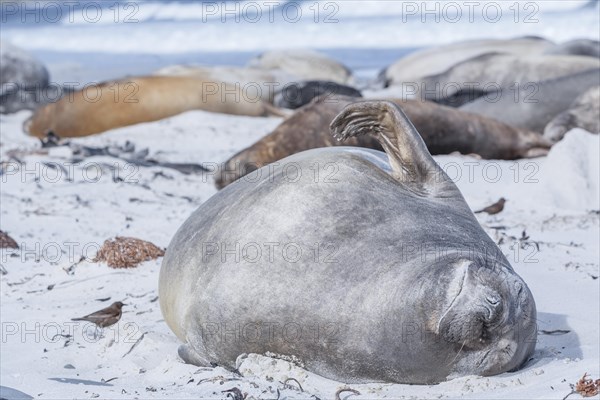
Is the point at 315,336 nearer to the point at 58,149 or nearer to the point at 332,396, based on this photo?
the point at 332,396

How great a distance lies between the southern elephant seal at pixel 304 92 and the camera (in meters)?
10.4

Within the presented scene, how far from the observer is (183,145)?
7.53m

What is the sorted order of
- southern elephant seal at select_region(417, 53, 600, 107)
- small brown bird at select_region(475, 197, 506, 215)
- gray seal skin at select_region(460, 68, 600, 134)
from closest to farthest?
small brown bird at select_region(475, 197, 506, 215), gray seal skin at select_region(460, 68, 600, 134), southern elephant seal at select_region(417, 53, 600, 107)

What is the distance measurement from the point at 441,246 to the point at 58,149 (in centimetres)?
459

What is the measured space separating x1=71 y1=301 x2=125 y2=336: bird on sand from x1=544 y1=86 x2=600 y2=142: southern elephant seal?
4.50 metres

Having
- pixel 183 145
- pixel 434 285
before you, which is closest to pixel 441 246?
pixel 434 285

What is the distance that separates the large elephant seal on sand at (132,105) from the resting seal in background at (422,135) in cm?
241

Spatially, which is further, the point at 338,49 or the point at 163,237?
the point at 338,49

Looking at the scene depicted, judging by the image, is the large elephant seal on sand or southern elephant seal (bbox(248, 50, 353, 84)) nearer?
the large elephant seal on sand

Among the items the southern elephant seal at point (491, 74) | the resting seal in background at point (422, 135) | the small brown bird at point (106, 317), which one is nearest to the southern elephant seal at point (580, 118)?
the resting seal in background at point (422, 135)

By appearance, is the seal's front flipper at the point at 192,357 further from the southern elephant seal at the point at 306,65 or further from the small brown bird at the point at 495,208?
Result: the southern elephant seal at the point at 306,65

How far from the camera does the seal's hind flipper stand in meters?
3.21

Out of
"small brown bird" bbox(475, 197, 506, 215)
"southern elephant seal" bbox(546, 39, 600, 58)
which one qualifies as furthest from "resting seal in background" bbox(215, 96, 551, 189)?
"southern elephant seal" bbox(546, 39, 600, 58)

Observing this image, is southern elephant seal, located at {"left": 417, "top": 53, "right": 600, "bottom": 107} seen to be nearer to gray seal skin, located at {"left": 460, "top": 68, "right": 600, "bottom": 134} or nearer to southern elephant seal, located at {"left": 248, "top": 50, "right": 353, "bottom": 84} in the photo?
gray seal skin, located at {"left": 460, "top": 68, "right": 600, "bottom": 134}
